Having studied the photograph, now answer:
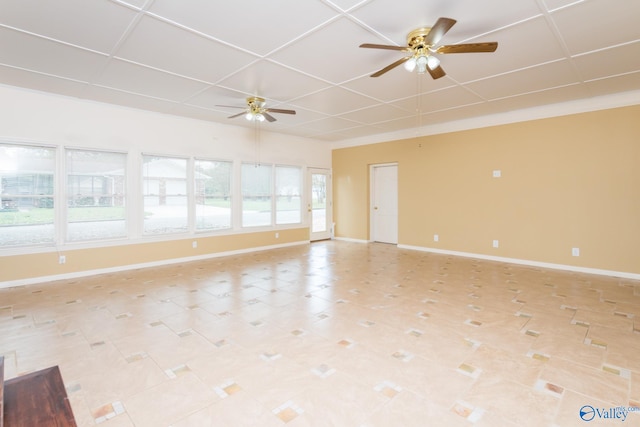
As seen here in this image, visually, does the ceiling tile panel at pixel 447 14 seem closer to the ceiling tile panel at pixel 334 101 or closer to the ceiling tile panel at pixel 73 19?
the ceiling tile panel at pixel 334 101

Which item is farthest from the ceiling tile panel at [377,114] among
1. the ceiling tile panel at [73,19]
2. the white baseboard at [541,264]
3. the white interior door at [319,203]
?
the ceiling tile panel at [73,19]

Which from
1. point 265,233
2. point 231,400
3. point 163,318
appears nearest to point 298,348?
point 231,400

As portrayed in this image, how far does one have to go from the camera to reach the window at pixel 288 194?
8062 millimetres

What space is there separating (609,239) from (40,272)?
8.89 meters

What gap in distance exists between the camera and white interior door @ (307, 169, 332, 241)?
8.77 m

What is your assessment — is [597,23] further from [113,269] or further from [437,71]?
[113,269]

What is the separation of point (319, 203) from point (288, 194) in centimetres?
115

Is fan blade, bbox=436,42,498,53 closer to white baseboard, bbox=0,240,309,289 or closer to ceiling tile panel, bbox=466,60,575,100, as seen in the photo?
ceiling tile panel, bbox=466,60,575,100

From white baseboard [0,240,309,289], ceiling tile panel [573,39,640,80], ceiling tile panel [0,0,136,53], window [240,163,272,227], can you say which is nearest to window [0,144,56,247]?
white baseboard [0,240,309,289]

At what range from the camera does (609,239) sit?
200 inches

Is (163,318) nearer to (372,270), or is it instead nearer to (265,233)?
(372,270)

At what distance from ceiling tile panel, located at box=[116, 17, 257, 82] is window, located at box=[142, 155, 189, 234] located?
101 inches

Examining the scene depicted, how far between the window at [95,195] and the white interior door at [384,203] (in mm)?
5782

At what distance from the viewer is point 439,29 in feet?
8.16
